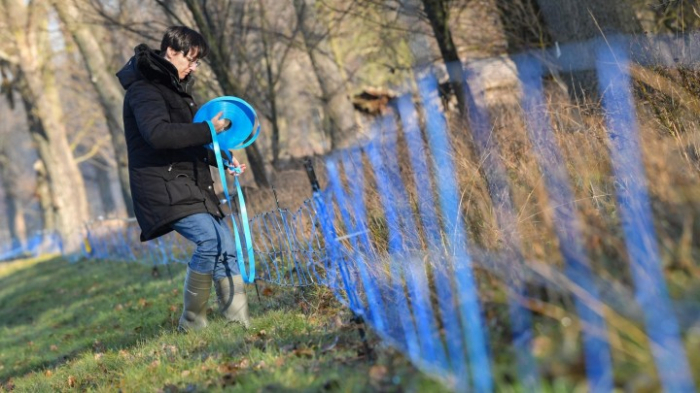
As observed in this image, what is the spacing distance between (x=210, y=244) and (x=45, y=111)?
20.4 m

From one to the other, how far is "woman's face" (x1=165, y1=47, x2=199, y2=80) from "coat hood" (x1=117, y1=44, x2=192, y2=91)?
59 millimetres

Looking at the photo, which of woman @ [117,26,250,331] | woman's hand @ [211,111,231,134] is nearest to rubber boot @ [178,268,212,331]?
woman @ [117,26,250,331]

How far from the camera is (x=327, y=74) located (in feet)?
56.8

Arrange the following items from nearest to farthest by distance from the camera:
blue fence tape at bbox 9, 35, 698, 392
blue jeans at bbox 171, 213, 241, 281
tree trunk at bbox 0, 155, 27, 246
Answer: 1. blue fence tape at bbox 9, 35, 698, 392
2. blue jeans at bbox 171, 213, 241, 281
3. tree trunk at bbox 0, 155, 27, 246

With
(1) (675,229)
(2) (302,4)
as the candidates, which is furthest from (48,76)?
(1) (675,229)

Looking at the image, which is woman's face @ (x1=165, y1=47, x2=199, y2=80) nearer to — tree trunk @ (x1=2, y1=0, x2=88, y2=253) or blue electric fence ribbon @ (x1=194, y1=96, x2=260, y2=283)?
blue electric fence ribbon @ (x1=194, y1=96, x2=260, y2=283)

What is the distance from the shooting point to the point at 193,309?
20.4 feet

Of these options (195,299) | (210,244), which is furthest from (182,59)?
(195,299)

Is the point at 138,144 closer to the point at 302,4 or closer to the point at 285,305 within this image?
the point at 285,305

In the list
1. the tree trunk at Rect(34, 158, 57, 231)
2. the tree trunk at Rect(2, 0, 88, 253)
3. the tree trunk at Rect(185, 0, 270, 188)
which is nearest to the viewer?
the tree trunk at Rect(185, 0, 270, 188)

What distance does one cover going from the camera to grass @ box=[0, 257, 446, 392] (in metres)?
4.12

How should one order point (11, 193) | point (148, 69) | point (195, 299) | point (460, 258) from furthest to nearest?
point (11, 193) < point (195, 299) < point (148, 69) < point (460, 258)

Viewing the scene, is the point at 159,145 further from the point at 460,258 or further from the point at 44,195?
the point at 44,195

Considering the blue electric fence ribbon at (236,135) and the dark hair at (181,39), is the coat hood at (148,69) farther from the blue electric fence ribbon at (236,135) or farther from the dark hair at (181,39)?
the blue electric fence ribbon at (236,135)
